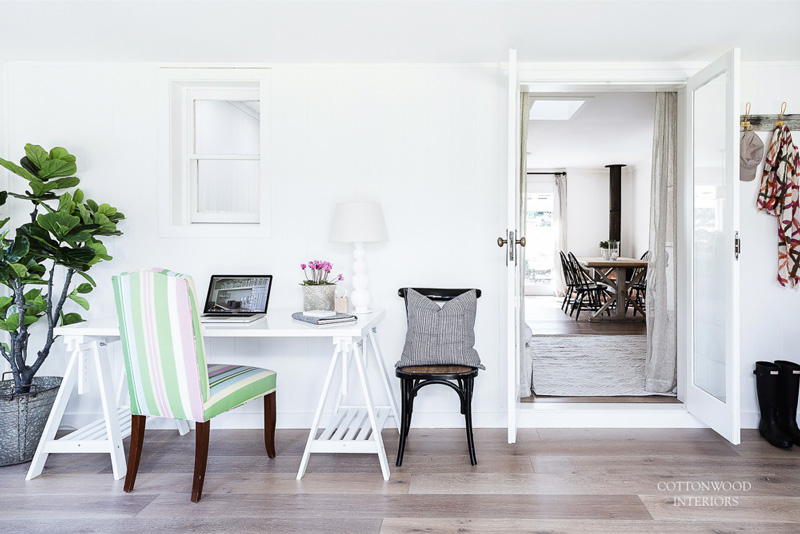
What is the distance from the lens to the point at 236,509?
7.50ft

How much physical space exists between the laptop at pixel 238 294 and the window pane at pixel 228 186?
0.58 m

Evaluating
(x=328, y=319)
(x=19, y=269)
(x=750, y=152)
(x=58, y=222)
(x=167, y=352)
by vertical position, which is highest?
(x=750, y=152)

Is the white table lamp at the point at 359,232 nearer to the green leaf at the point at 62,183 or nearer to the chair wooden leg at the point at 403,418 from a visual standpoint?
the chair wooden leg at the point at 403,418

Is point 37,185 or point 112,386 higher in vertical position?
point 37,185

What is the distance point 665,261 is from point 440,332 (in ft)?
6.27

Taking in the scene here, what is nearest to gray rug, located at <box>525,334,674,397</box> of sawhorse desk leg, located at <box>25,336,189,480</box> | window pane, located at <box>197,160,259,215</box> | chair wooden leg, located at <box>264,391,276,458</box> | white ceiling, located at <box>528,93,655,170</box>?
chair wooden leg, located at <box>264,391,276,458</box>

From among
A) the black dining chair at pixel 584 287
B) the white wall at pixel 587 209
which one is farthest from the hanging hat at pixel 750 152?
the white wall at pixel 587 209

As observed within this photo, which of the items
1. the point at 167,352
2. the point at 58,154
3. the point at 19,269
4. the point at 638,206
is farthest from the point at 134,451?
the point at 638,206

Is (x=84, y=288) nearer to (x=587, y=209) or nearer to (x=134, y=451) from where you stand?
(x=134, y=451)

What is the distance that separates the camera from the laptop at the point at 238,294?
3.09 meters

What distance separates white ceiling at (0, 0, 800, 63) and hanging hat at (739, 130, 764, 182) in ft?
1.49

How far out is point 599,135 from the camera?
273 inches

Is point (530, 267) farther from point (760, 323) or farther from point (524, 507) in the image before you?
point (524, 507)

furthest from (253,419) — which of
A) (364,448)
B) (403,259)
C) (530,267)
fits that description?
(530,267)
